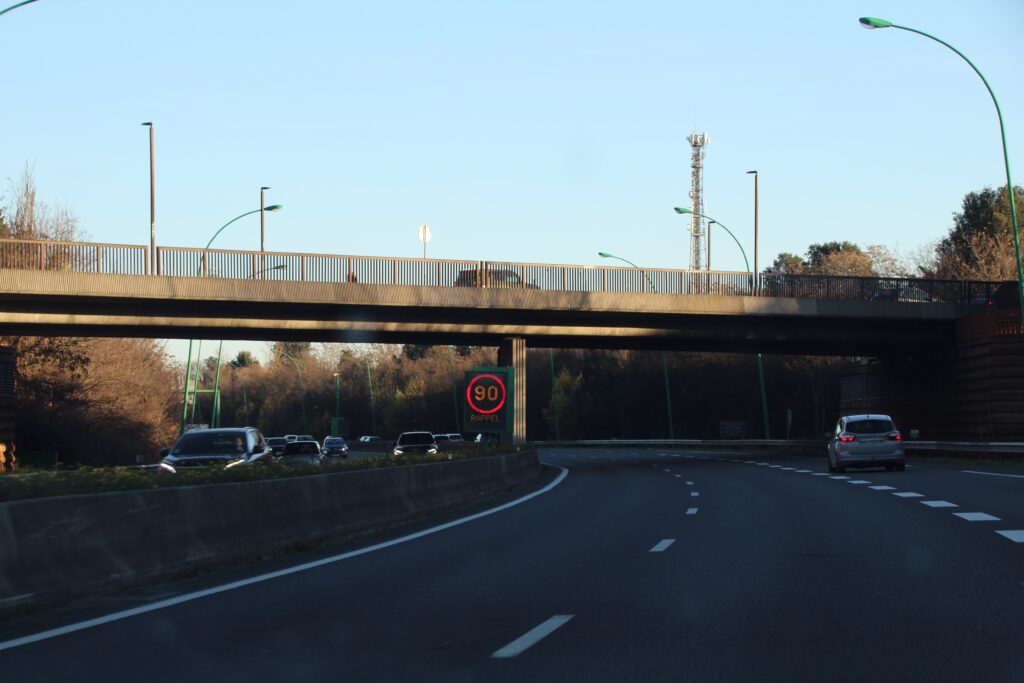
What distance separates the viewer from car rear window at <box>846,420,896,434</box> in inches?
1336

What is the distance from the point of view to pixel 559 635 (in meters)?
8.70

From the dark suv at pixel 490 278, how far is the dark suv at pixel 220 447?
64.8ft

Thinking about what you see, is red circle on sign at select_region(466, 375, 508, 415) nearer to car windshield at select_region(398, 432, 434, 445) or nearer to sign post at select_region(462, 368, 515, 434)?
sign post at select_region(462, 368, 515, 434)

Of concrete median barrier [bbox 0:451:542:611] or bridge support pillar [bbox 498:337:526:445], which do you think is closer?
concrete median barrier [bbox 0:451:542:611]

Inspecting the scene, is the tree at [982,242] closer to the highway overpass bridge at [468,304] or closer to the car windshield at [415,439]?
the highway overpass bridge at [468,304]

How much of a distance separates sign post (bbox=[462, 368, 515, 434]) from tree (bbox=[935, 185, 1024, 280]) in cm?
5057

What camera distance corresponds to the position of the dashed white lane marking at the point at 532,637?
8.09m

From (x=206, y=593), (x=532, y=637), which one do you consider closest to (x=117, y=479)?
(x=206, y=593)

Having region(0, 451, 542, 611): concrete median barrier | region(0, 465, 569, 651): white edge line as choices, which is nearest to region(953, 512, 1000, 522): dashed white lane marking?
region(0, 465, 569, 651): white edge line

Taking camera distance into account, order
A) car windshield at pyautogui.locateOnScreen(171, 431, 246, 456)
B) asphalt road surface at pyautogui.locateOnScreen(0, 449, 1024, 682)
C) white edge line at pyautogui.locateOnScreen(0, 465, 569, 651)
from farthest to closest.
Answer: car windshield at pyautogui.locateOnScreen(171, 431, 246, 456) < white edge line at pyautogui.locateOnScreen(0, 465, 569, 651) < asphalt road surface at pyautogui.locateOnScreen(0, 449, 1024, 682)

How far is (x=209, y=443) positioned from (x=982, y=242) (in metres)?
75.7

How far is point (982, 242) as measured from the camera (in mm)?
91500

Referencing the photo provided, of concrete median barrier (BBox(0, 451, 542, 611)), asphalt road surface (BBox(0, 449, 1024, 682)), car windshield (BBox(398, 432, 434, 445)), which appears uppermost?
concrete median barrier (BBox(0, 451, 542, 611))

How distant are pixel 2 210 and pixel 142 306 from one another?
79.8 ft
